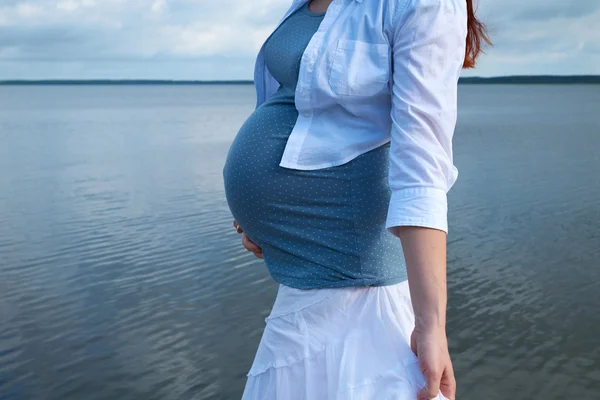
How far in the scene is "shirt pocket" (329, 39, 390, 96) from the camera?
1478 mm

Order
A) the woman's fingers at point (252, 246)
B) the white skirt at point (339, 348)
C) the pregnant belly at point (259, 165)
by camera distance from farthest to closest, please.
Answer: the woman's fingers at point (252, 246)
the pregnant belly at point (259, 165)
the white skirt at point (339, 348)

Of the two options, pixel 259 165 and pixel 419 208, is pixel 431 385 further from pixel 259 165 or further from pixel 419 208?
pixel 259 165

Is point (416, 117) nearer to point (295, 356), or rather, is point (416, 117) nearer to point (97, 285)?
point (295, 356)

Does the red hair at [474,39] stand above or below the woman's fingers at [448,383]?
above

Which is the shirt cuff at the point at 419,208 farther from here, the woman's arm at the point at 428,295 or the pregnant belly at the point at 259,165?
the pregnant belly at the point at 259,165

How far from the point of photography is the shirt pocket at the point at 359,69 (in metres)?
1.48

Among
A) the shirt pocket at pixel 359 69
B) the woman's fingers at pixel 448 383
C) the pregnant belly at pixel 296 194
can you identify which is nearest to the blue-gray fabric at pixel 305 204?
the pregnant belly at pixel 296 194

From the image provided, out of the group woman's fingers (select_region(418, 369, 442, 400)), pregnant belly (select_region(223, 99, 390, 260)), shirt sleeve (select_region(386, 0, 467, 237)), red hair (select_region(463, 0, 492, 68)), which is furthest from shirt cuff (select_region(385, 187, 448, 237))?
red hair (select_region(463, 0, 492, 68))

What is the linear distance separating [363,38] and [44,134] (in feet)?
108

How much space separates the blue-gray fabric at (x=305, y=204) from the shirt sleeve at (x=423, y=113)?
0.48ft

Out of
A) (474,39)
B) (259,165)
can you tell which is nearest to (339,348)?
(259,165)

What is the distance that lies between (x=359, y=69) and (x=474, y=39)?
37 centimetres

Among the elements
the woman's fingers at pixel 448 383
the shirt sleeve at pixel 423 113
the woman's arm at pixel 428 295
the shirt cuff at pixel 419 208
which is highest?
the shirt sleeve at pixel 423 113

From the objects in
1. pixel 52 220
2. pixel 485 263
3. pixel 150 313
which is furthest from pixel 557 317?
pixel 52 220
